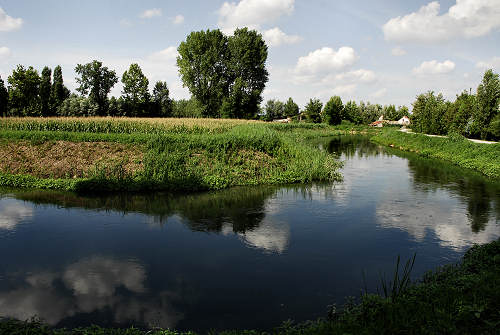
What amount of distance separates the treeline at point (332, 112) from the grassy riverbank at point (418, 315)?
71413 mm

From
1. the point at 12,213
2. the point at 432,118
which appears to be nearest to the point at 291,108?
the point at 432,118

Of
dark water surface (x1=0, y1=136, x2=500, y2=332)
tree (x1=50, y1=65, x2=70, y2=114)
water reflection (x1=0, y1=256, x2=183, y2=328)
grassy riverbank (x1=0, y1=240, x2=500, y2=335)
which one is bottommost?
water reflection (x1=0, y1=256, x2=183, y2=328)

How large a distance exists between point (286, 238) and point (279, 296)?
3843 millimetres

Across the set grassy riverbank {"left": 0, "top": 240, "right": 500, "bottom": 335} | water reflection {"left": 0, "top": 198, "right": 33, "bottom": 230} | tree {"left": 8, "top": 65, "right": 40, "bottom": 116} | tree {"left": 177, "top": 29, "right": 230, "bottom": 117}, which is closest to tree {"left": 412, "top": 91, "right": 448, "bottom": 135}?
tree {"left": 177, "top": 29, "right": 230, "bottom": 117}

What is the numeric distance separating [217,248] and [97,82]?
59.6 meters

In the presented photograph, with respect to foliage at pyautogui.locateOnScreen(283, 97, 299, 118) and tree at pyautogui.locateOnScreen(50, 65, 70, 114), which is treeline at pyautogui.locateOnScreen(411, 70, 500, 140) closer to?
foliage at pyautogui.locateOnScreen(283, 97, 299, 118)

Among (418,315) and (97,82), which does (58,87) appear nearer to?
(97,82)

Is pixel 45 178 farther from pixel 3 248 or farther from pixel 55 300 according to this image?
pixel 55 300

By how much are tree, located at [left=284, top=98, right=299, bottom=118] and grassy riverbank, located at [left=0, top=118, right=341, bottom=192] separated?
78.3m

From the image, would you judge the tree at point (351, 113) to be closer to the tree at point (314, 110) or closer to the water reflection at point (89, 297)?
the tree at point (314, 110)

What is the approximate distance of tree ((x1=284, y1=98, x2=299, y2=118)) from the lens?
101688 mm

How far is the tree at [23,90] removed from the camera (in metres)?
48.3

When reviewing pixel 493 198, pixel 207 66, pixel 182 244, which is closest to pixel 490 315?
pixel 182 244

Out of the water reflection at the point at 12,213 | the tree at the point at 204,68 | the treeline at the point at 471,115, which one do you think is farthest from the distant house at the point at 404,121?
the water reflection at the point at 12,213
